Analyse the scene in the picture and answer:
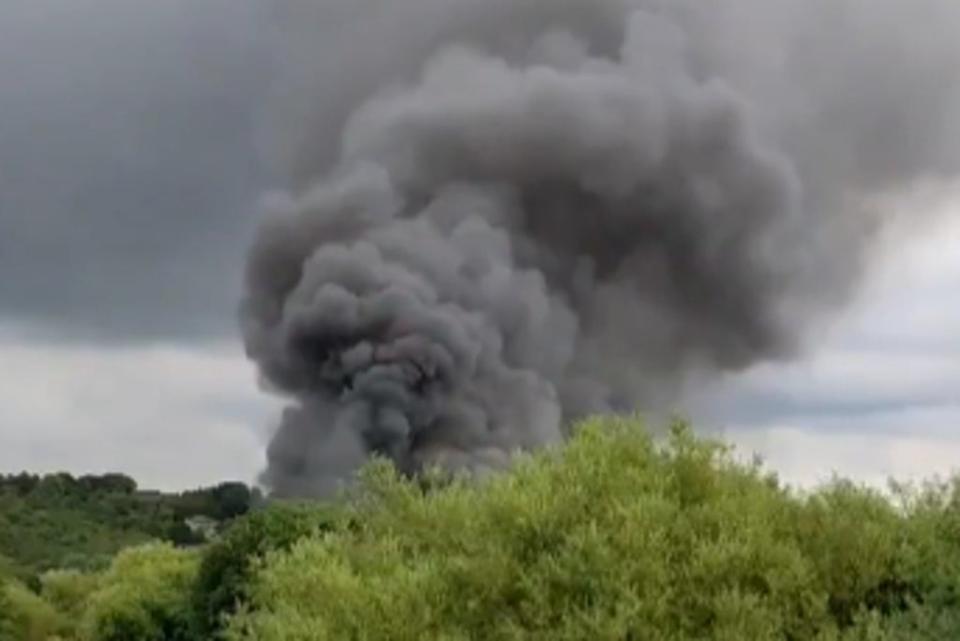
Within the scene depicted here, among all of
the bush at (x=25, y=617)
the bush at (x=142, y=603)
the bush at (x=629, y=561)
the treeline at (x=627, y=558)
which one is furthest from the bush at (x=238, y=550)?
the bush at (x=629, y=561)

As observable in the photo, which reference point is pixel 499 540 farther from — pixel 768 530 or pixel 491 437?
pixel 491 437

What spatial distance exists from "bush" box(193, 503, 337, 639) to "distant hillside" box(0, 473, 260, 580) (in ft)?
102

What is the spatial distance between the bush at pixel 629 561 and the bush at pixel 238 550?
24.2m

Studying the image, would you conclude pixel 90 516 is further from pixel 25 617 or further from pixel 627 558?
pixel 627 558

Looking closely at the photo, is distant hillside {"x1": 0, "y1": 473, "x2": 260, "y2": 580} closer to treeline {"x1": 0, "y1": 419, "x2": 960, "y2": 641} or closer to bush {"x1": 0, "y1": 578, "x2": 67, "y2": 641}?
bush {"x1": 0, "y1": 578, "x2": 67, "y2": 641}

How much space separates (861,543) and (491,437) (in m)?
63.4

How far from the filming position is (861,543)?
527 inches

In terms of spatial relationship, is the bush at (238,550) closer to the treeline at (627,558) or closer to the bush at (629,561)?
the treeline at (627,558)

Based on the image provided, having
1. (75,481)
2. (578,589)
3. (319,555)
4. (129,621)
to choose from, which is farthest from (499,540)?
(75,481)

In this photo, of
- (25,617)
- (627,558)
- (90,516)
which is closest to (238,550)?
(25,617)

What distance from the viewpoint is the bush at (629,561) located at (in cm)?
1277

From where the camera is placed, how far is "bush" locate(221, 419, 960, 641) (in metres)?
12.8

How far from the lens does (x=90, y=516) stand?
364ft

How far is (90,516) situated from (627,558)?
333ft
